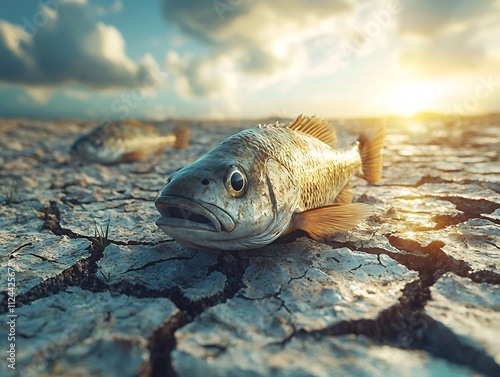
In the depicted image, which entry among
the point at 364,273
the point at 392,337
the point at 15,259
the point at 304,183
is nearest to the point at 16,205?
the point at 15,259

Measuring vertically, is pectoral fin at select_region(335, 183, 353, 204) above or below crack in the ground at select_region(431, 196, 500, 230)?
above

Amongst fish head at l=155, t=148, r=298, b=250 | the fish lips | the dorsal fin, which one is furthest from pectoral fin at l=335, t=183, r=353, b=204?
the fish lips

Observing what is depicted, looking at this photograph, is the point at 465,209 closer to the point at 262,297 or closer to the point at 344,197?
the point at 344,197

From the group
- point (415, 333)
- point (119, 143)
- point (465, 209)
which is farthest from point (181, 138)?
point (415, 333)

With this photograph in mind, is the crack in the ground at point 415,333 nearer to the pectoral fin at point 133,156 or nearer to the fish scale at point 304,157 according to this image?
the fish scale at point 304,157

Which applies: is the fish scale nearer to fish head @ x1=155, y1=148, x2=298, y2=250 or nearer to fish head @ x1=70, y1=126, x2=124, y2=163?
fish head @ x1=155, y1=148, x2=298, y2=250

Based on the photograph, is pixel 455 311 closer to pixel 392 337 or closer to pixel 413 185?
pixel 392 337
